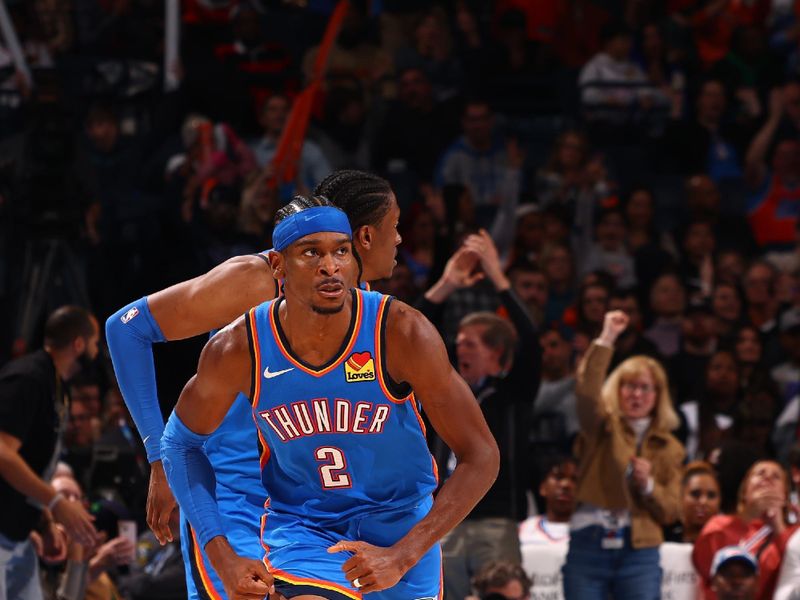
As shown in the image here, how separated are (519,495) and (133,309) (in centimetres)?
284

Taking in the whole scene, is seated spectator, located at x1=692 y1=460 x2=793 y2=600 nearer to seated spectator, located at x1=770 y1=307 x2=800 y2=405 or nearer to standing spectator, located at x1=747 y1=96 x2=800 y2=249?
seated spectator, located at x1=770 y1=307 x2=800 y2=405

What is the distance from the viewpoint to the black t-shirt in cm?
641

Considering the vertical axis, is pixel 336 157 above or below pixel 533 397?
above

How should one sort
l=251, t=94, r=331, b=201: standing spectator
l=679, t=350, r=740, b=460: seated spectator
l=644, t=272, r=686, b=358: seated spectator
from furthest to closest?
l=251, t=94, r=331, b=201: standing spectator, l=644, t=272, r=686, b=358: seated spectator, l=679, t=350, r=740, b=460: seated spectator

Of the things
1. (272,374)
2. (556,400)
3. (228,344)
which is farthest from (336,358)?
(556,400)

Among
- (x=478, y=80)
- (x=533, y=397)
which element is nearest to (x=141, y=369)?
(x=533, y=397)

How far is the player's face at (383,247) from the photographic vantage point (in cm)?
463

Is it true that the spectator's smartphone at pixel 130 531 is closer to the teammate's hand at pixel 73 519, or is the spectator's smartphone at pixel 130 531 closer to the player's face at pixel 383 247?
the teammate's hand at pixel 73 519

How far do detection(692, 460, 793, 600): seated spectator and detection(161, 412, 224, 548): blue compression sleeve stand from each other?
363cm

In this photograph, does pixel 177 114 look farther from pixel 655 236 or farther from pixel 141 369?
pixel 141 369

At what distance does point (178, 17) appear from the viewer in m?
11.5

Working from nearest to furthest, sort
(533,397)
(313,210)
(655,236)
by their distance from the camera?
(313,210) < (533,397) < (655,236)

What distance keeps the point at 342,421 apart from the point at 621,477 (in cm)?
356

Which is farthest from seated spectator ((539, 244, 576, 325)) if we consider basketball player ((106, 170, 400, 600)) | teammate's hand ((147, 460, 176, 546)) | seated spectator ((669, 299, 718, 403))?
teammate's hand ((147, 460, 176, 546))
